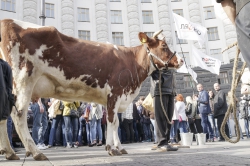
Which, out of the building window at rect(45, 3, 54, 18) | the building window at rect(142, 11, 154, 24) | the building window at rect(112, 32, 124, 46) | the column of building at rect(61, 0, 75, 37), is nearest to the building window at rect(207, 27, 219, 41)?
the building window at rect(142, 11, 154, 24)

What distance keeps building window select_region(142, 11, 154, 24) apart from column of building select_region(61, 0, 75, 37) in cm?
869

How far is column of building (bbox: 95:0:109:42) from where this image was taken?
2898 cm

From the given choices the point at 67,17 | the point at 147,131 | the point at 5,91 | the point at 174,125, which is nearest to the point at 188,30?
the point at 147,131

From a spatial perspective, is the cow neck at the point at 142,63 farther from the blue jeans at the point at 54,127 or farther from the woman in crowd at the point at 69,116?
the blue jeans at the point at 54,127

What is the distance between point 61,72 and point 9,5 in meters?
24.6

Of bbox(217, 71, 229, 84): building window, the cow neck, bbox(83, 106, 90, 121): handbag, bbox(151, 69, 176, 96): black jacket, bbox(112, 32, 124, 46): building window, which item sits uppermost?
bbox(112, 32, 124, 46): building window

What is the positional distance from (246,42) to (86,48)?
3675 millimetres

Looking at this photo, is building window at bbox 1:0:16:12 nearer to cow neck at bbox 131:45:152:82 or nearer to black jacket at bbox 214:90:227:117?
black jacket at bbox 214:90:227:117

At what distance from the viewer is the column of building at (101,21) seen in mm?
28984

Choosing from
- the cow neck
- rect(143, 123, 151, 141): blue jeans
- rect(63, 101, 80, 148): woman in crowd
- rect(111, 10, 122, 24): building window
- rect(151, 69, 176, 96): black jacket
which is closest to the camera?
the cow neck

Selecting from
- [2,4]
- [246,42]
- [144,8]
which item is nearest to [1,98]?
[246,42]

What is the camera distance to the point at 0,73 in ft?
11.2

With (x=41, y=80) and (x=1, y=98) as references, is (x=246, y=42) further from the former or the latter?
(x=41, y=80)

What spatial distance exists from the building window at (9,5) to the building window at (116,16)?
10.8 meters
